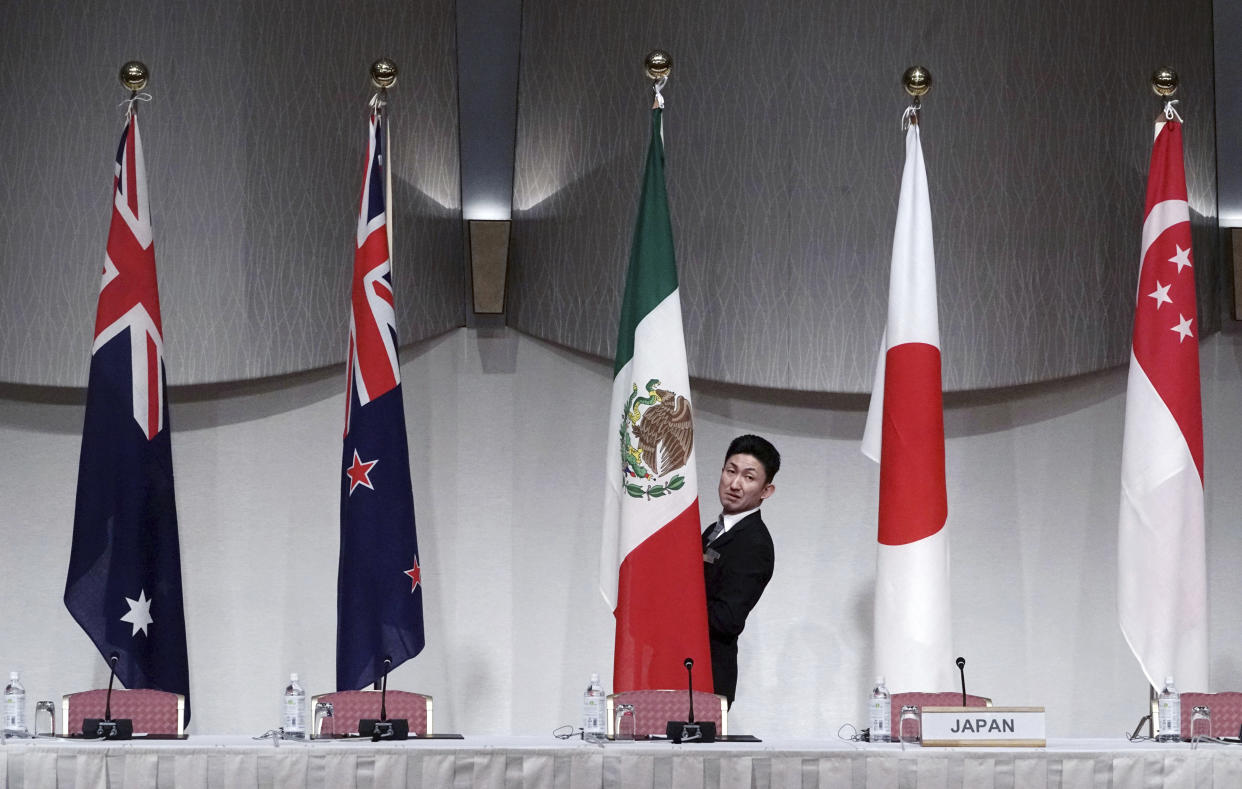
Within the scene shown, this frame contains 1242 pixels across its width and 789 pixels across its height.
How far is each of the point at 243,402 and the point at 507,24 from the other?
1.98 metres

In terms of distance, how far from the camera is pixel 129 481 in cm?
538

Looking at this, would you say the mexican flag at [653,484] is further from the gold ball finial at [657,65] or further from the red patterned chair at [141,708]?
the red patterned chair at [141,708]

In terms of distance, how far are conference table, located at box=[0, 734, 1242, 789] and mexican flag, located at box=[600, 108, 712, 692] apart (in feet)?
5.30

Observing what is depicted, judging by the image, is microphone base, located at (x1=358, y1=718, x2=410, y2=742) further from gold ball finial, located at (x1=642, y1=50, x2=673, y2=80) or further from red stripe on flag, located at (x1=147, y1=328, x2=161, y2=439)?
gold ball finial, located at (x1=642, y1=50, x2=673, y2=80)

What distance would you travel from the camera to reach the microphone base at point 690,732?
3891 millimetres

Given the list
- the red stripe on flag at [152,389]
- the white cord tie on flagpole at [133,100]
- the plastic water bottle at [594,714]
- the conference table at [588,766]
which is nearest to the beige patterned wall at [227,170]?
the white cord tie on flagpole at [133,100]

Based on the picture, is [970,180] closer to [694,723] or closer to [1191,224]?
[1191,224]

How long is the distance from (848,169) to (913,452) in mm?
1438

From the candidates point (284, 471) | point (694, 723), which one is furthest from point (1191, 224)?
point (284, 471)

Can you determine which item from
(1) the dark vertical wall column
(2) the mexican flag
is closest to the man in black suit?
(2) the mexican flag

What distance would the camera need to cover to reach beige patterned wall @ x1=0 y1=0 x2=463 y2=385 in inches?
240

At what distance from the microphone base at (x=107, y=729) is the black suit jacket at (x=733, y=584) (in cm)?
220

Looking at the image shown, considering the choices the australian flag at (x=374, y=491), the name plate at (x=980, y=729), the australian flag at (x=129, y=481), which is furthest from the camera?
the australian flag at (x=374, y=491)

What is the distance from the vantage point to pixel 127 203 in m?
5.53
